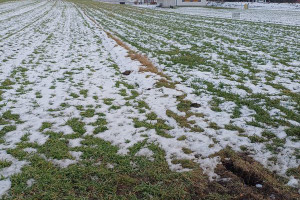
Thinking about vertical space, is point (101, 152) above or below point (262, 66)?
below

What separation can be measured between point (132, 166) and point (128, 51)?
9.88 meters

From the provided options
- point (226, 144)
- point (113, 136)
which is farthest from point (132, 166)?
point (226, 144)

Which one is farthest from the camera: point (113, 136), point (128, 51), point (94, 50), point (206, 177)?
point (94, 50)

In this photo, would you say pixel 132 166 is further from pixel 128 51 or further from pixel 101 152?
pixel 128 51

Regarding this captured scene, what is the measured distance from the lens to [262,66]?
1036 centimetres

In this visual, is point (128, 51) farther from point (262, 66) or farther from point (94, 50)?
point (262, 66)

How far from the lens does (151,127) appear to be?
19.0 feet

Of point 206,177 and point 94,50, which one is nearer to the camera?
point 206,177

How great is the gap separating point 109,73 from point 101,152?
5.76 metres

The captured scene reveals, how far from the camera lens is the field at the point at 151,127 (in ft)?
13.0

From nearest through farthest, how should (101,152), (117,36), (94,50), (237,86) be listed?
1. (101,152)
2. (237,86)
3. (94,50)
4. (117,36)

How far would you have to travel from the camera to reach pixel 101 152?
189 inches

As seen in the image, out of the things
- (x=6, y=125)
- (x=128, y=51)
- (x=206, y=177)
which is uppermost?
(x=128, y=51)

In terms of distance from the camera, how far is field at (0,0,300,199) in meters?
3.97
